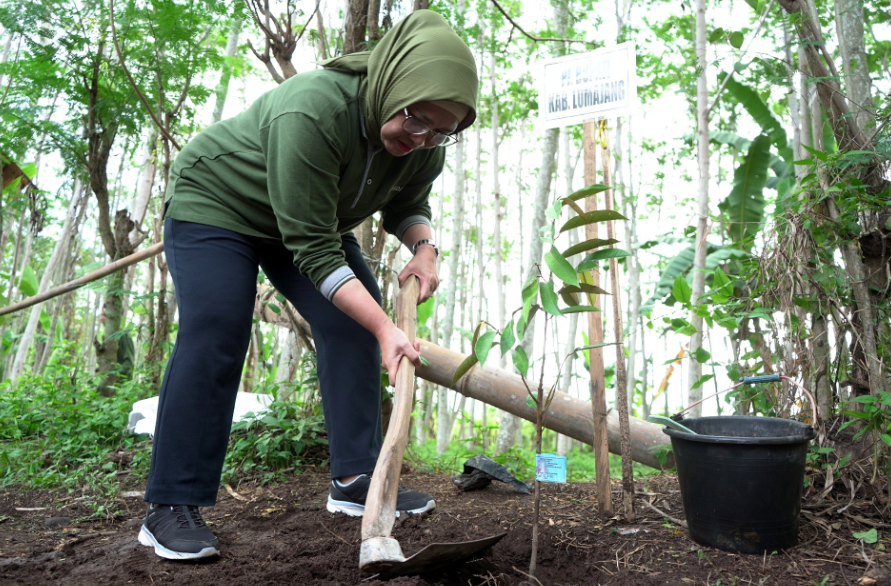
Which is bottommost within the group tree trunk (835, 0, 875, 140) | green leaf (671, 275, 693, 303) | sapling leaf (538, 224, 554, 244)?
green leaf (671, 275, 693, 303)

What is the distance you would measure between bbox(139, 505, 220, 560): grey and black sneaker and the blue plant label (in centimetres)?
88

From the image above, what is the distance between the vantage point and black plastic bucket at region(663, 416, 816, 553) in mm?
1578

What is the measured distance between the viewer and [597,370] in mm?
1960

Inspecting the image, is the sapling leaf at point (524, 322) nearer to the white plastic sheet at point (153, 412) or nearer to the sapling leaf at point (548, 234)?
the sapling leaf at point (548, 234)

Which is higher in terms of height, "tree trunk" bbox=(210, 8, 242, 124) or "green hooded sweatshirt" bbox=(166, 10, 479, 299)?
"tree trunk" bbox=(210, 8, 242, 124)

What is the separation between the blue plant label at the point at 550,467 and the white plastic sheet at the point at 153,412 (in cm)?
181

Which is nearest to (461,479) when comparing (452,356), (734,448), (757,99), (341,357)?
(452,356)

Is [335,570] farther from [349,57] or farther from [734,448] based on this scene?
[349,57]

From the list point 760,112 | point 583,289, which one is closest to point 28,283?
point 583,289

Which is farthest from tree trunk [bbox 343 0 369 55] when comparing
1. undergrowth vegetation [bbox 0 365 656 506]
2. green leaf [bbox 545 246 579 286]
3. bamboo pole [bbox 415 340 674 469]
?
green leaf [bbox 545 246 579 286]

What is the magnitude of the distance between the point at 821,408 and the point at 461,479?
132 cm

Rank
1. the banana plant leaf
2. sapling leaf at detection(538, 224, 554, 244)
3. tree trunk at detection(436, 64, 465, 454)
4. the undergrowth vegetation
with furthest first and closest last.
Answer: tree trunk at detection(436, 64, 465, 454) < the banana plant leaf < the undergrowth vegetation < sapling leaf at detection(538, 224, 554, 244)

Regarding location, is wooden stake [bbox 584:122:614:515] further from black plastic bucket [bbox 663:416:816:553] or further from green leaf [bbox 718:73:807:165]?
green leaf [bbox 718:73:807:165]

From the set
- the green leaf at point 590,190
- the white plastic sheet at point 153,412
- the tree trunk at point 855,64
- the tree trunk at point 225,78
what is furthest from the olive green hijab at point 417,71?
the tree trunk at point 225,78
